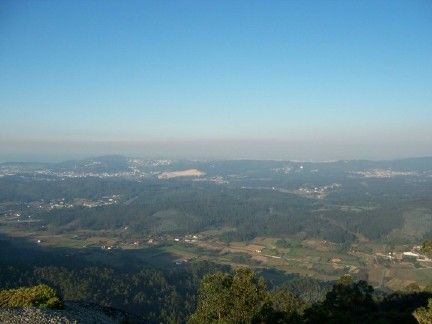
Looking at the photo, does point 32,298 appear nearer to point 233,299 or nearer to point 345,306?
point 233,299

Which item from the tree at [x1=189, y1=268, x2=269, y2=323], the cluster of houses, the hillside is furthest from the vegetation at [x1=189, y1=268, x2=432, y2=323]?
the cluster of houses

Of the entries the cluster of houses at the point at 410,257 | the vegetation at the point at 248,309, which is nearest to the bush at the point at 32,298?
the vegetation at the point at 248,309

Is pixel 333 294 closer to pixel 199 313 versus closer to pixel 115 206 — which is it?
pixel 199 313

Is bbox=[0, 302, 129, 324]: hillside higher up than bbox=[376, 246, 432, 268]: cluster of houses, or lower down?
higher up

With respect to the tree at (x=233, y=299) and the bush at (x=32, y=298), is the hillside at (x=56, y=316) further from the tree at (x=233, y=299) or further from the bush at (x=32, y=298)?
the tree at (x=233, y=299)

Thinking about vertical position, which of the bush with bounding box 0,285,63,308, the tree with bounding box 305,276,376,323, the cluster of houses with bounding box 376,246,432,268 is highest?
the bush with bounding box 0,285,63,308

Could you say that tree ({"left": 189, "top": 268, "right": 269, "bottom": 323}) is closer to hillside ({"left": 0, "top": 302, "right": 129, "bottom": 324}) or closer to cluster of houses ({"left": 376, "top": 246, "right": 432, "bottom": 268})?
hillside ({"left": 0, "top": 302, "right": 129, "bottom": 324})

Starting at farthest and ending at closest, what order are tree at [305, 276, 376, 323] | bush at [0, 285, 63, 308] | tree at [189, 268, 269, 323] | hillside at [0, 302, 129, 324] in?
bush at [0, 285, 63, 308]
tree at [189, 268, 269, 323]
tree at [305, 276, 376, 323]
hillside at [0, 302, 129, 324]

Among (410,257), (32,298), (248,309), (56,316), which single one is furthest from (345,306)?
(410,257)
